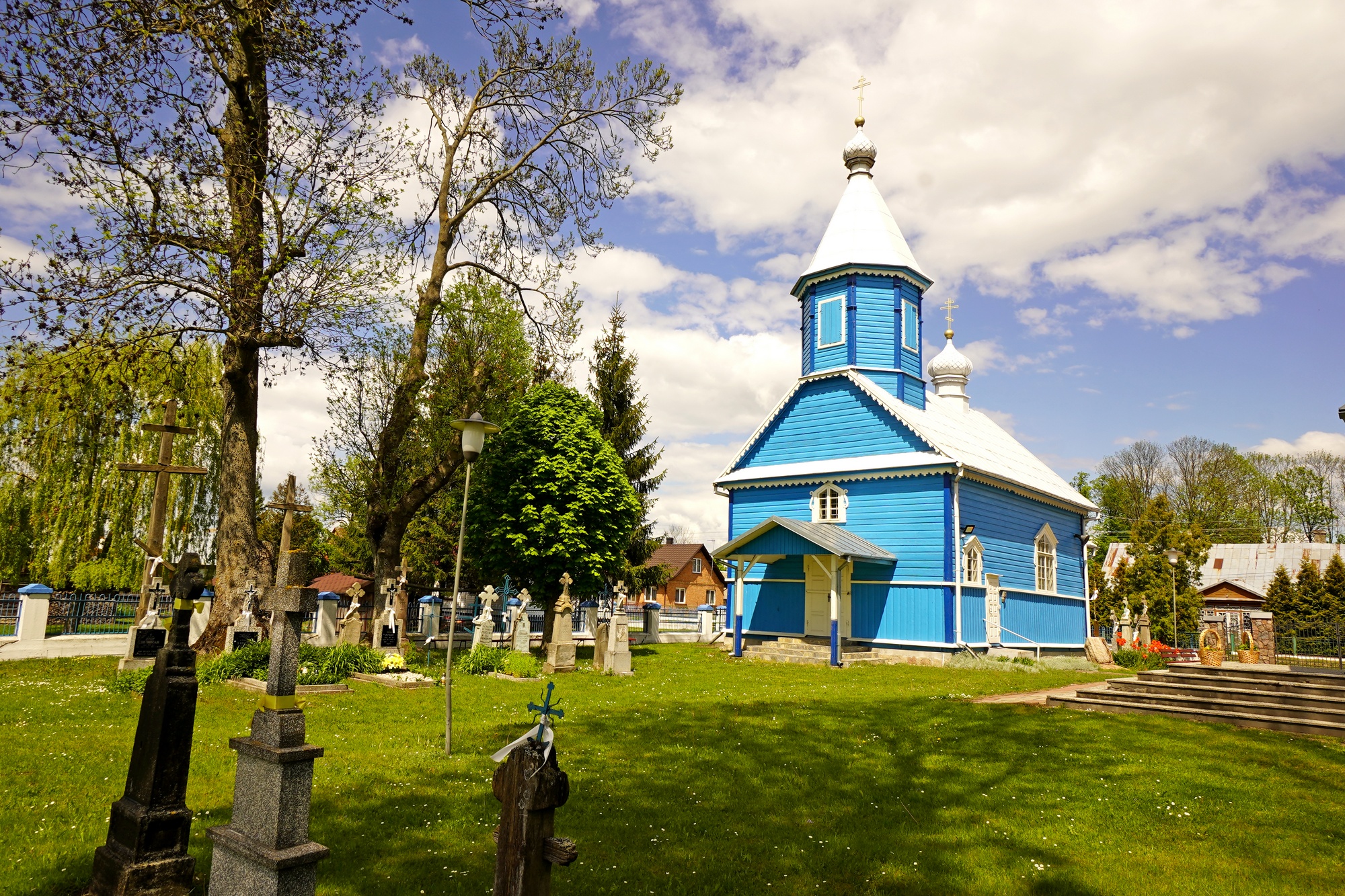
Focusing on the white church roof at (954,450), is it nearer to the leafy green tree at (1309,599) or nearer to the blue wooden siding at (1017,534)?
the blue wooden siding at (1017,534)

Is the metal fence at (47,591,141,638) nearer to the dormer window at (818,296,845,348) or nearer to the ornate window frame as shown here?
the dormer window at (818,296,845,348)

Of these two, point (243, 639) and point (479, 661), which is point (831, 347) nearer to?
point (479, 661)

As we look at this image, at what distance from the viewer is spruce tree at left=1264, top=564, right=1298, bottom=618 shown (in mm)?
34938

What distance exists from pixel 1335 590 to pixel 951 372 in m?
19.4

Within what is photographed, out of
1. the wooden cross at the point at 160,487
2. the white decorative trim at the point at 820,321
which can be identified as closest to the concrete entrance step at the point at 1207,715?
the white decorative trim at the point at 820,321

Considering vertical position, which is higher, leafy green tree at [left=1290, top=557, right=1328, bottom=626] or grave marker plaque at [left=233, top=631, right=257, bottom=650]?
leafy green tree at [left=1290, top=557, right=1328, bottom=626]

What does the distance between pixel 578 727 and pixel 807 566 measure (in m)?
14.1

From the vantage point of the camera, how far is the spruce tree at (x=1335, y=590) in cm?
3259

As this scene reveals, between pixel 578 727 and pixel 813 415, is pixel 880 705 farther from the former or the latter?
pixel 813 415

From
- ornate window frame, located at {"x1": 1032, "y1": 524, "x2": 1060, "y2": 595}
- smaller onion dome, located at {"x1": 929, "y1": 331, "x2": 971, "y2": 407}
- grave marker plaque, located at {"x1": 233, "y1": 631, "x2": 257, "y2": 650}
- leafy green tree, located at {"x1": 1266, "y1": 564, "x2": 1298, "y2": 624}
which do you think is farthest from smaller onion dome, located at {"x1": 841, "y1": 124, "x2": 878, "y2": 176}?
leafy green tree, located at {"x1": 1266, "y1": 564, "x2": 1298, "y2": 624}

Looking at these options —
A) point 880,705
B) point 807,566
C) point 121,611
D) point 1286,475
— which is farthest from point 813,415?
point 1286,475

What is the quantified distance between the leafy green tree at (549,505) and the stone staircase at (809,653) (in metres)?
5.08

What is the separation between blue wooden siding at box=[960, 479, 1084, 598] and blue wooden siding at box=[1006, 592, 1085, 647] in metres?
0.43

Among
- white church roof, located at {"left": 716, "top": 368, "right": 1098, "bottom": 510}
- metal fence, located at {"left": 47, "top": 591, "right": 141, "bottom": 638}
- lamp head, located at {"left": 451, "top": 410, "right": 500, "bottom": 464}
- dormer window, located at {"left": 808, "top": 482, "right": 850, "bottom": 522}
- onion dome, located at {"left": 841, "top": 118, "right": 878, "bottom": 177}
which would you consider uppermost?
onion dome, located at {"left": 841, "top": 118, "right": 878, "bottom": 177}
